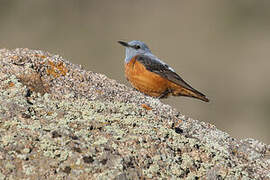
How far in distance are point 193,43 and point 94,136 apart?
575 inches

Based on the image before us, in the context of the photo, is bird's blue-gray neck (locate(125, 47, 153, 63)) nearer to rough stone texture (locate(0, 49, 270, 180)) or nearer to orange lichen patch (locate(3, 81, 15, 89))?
rough stone texture (locate(0, 49, 270, 180))

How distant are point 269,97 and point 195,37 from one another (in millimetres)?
5433

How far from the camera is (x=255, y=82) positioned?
15172mm

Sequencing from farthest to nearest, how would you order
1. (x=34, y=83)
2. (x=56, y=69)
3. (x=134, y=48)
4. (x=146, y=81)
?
1. (x=134, y=48)
2. (x=146, y=81)
3. (x=56, y=69)
4. (x=34, y=83)

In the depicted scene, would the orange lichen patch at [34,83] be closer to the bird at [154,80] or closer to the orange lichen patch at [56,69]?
the orange lichen patch at [56,69]

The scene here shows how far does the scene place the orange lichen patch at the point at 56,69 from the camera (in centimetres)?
516

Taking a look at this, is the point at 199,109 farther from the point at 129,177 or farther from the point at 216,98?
the point at 129,177

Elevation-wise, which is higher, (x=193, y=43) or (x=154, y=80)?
(x=193, y=43)

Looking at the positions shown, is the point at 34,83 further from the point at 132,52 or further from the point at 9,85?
the point at 132,52

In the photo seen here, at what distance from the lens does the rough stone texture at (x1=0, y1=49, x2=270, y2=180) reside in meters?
3.65

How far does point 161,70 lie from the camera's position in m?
8.05

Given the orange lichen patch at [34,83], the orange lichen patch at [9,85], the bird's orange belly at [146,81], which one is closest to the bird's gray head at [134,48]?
the bird's orange belly at [146,81]

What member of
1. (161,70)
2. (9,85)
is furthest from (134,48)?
(9,85)

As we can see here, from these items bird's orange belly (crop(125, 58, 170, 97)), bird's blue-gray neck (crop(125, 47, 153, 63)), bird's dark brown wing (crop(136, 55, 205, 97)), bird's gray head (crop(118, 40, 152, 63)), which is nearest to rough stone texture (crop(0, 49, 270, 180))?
bird's orange belly (crop(125, 58, 170, 97))
